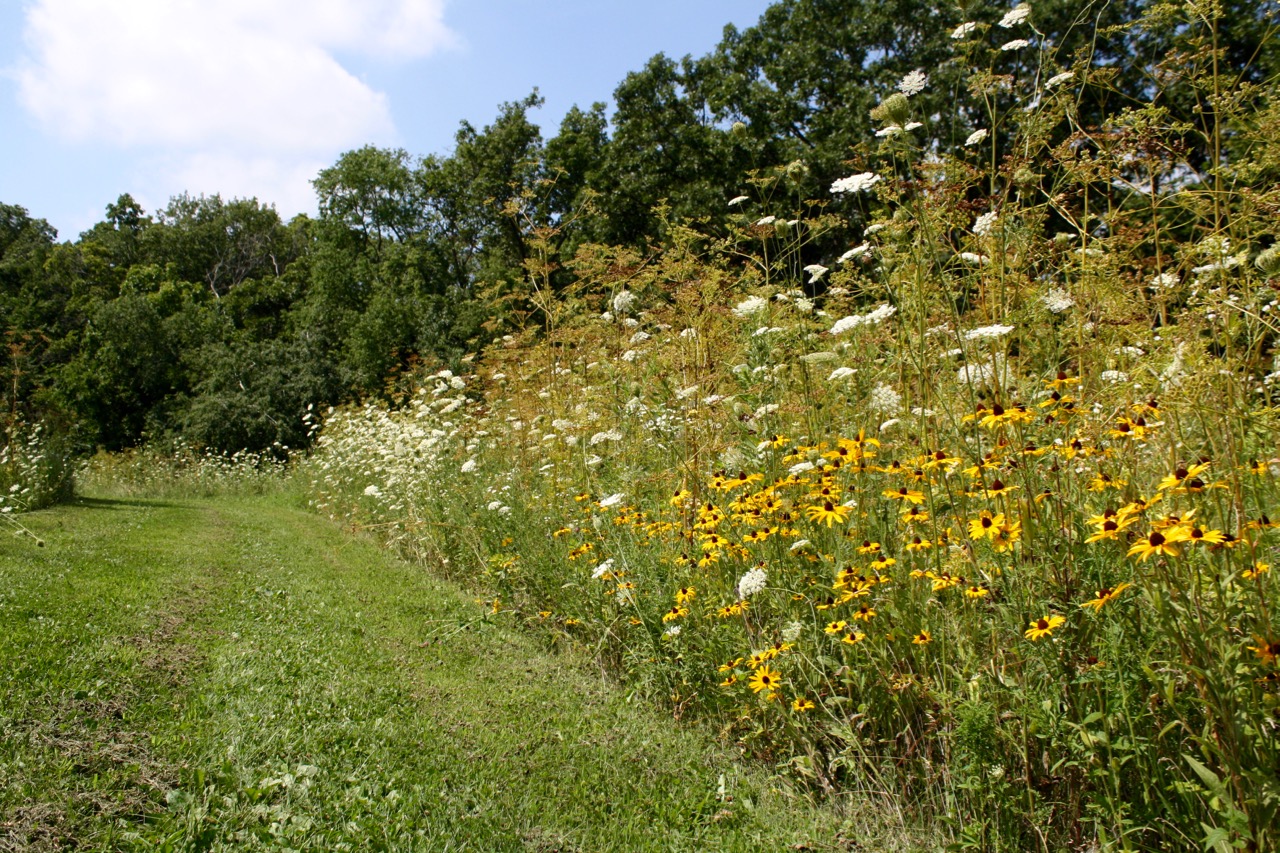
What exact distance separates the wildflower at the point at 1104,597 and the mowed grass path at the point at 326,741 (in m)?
1.07

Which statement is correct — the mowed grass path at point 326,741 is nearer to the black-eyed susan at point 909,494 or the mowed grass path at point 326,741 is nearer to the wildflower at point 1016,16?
the black-eyed susan at point 909,494

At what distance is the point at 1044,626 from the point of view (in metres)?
2.04

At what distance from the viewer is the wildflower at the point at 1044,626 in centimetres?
200

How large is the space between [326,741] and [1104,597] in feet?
8.51

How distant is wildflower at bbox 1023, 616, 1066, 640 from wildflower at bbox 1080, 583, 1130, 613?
0.25 ft

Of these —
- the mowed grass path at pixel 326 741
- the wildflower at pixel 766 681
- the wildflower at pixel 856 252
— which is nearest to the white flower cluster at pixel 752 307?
the wildflower at pixel 856 252

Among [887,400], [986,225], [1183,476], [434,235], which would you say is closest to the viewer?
[1183,476]

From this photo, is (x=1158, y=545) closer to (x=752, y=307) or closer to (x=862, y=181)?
(x=862, y=181)

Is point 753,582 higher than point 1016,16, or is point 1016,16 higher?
point 1016,16

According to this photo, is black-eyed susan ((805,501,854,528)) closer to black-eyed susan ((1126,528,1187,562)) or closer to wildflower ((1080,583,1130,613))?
wildflower ((1080,583,1130,613))

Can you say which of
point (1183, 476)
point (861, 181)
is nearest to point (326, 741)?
point (861, 181)

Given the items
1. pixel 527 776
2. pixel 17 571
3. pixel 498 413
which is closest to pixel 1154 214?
pixel 527 776

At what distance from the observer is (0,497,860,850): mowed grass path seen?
96.3 inches

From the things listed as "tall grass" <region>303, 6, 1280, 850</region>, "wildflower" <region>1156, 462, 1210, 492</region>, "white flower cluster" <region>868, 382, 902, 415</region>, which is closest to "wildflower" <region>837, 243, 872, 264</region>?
"tall grass" <region>303, 6, 1280, 850</region>
